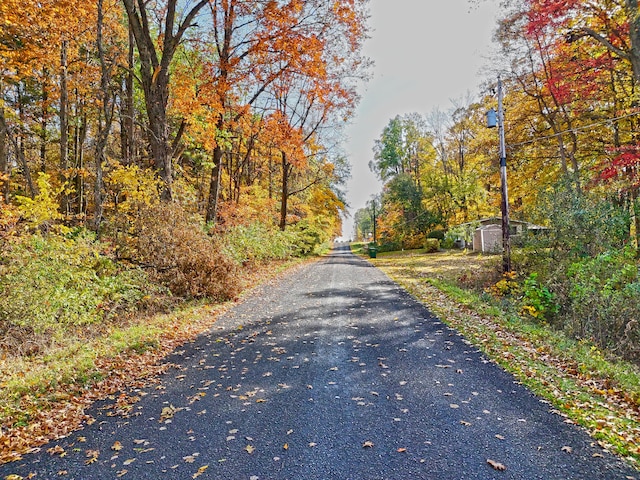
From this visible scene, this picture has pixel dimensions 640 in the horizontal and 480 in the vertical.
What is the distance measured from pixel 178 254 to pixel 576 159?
16.7 meters

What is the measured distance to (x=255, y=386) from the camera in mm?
4281

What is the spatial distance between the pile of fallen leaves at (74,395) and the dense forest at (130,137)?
5.88 feet

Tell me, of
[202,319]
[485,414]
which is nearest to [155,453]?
[485,414]

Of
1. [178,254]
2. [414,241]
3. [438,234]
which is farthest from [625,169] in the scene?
[414,241]

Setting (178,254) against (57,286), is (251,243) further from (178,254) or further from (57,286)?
(57,286)

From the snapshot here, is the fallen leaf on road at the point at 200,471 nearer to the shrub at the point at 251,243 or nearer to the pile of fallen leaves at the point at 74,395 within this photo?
the pile of fallen leaves at the point at 74,395

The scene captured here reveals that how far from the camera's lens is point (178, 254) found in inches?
348

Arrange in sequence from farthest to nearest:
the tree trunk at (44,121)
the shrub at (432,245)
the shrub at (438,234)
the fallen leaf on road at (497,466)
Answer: the shrub at (438,234) < the shrub at (432,245) < the tree trunk at (44,121) < the fallen leaf on road at (497,466)

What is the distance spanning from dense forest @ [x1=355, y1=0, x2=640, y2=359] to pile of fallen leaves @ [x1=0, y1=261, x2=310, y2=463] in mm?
7576

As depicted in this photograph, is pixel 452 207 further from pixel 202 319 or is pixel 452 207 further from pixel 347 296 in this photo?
pixel 202 319

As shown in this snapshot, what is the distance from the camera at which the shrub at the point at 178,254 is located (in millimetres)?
8641

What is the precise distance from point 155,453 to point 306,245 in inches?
1073

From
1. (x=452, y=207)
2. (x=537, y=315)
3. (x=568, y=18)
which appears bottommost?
(x=537, y=315)

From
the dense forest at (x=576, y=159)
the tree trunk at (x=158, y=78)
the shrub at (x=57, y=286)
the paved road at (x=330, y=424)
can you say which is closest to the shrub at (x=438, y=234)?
the dense forest at (x=576, y=159)
